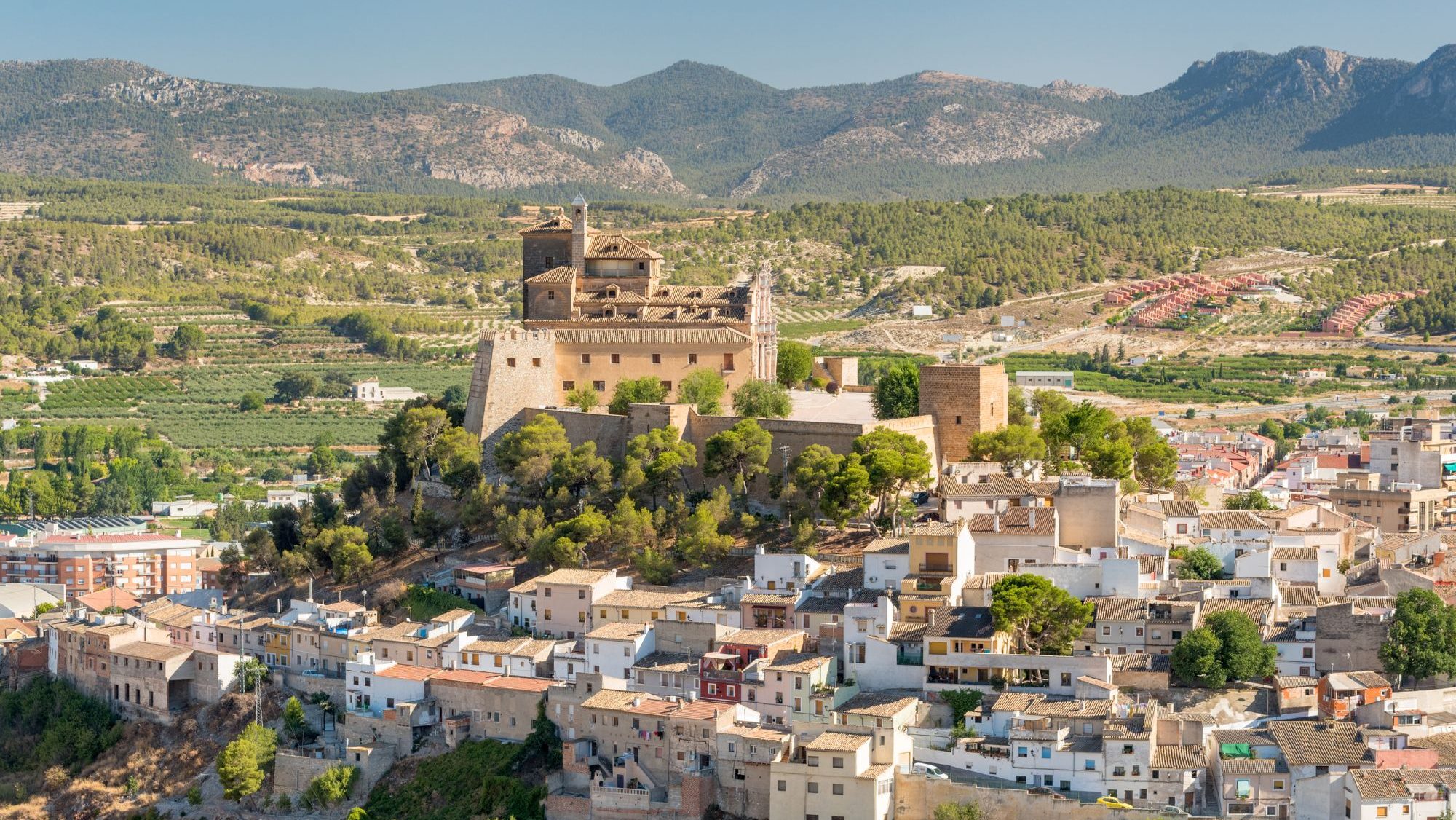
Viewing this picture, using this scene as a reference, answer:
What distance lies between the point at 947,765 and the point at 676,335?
15688mm

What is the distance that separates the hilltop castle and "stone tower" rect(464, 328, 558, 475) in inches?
0.6

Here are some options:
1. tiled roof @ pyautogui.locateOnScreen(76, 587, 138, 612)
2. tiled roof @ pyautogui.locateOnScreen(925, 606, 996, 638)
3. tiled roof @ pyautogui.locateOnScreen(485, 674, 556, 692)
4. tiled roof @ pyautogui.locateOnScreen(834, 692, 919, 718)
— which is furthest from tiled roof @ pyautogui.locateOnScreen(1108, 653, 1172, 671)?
tiled roof @ pyautogui.locateOnScreen(76, 587, 138, 612)

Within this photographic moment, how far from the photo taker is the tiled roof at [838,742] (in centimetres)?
2875

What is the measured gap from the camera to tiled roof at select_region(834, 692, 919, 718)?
97.1 ft

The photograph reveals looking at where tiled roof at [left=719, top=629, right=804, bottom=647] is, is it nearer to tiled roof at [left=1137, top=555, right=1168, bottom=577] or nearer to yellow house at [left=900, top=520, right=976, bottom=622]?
yellow house at [left=900, top=520, right=976, bottom=622]

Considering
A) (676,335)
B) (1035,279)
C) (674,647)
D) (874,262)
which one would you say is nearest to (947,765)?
(674,647)

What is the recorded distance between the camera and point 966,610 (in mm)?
32188

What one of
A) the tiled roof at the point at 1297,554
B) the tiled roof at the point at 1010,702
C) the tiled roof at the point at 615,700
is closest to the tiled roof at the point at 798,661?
the tiled roof at the point at 615,700

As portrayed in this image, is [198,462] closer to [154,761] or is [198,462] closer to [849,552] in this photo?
[154,761]

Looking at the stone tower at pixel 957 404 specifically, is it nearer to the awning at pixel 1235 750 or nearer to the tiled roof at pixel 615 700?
the tiled roof at pixel 615 700

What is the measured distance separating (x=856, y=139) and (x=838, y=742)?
15687cm

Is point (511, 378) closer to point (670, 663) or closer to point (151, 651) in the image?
point (151, 651)

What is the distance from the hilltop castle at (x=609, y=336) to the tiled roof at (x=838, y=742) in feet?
47.6

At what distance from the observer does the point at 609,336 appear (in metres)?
43.6
